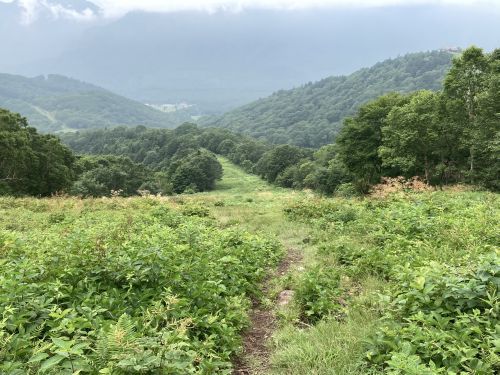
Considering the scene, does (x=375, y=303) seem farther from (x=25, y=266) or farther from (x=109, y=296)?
(x=25, y=266)

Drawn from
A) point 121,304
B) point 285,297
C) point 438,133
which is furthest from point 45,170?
point 121,304

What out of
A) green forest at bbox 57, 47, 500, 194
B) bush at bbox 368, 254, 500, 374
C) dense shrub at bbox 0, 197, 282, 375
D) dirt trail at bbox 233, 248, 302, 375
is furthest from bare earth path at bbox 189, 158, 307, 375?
green forest at bbox 57, 47, 500, 194

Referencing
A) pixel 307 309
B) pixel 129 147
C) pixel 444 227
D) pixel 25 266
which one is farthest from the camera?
Result: pixel 129 147

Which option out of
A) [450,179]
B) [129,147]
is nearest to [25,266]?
[450,179]

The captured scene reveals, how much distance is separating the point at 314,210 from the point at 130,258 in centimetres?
1170

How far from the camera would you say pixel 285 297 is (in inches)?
275

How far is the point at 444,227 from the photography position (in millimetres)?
9094

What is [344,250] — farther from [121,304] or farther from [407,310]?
[121,304]

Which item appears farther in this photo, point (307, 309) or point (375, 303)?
point (307, 309)

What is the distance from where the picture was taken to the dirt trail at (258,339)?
4.64 m

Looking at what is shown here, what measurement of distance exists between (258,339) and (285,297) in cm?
159

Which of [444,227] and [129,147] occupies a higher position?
[129,147]

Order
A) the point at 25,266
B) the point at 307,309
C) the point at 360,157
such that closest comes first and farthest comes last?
1. the point at 25,266
2. the point at 307,309
3. the point at 360,157

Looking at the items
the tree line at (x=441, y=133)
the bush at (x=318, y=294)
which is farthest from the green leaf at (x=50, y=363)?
the tree line at (x=441, y=133)
